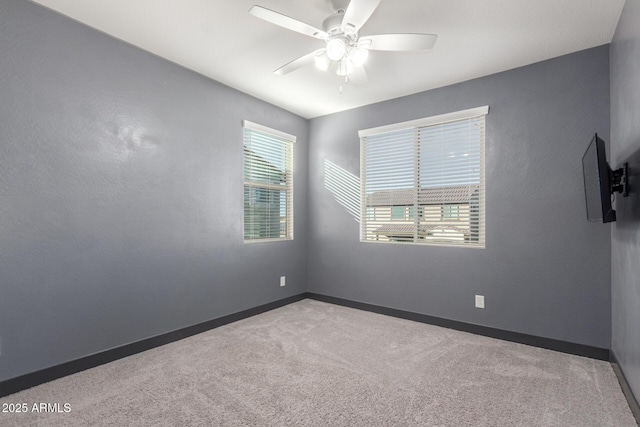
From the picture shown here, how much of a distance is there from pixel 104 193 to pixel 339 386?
2.30 m

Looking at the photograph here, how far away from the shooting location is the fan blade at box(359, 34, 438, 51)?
1900 mm

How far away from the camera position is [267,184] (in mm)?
3902

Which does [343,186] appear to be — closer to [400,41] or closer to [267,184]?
[267,184]

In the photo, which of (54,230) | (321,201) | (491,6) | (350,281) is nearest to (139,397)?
(54,230)

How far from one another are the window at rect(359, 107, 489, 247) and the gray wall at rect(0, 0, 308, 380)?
166 centimetres

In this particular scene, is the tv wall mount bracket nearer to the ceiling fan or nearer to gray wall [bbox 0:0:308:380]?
the ceiling fan

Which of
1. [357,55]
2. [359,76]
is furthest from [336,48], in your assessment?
[359,76]

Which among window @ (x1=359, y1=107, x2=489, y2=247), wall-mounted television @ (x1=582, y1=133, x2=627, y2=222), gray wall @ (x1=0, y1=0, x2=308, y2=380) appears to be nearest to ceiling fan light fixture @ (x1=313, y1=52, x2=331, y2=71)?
gray wall @ (x1=0, y1=0, x2=308, y2=380)

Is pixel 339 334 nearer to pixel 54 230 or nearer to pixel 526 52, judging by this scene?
pixel 54 230

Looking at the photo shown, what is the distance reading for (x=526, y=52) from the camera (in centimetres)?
263

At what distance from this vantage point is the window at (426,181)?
3166mm

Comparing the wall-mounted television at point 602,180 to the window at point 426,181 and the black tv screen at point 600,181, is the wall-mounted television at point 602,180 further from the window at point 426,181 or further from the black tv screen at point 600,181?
the window at point 426,181

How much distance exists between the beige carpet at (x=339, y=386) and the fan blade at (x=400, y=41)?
2.26 m

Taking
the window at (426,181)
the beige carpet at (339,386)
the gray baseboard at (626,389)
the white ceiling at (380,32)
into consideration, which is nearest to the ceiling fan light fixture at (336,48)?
the white ceiling at (380,32)
